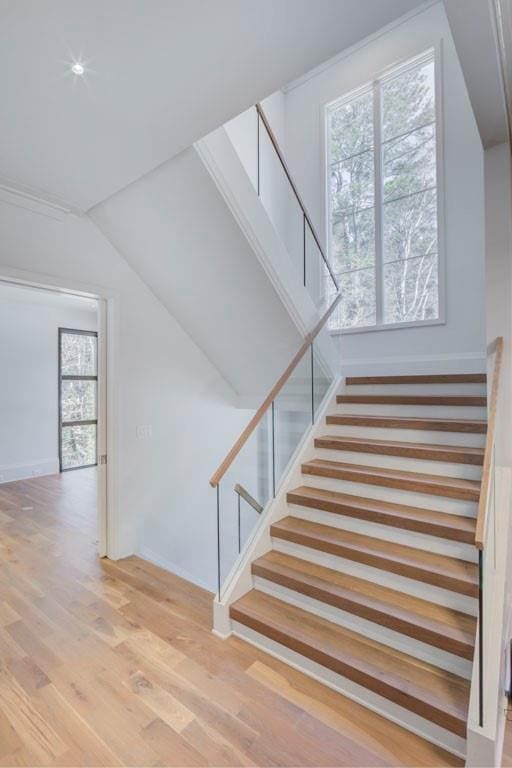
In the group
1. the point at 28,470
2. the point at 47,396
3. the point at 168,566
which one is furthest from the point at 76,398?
the point at 168,566

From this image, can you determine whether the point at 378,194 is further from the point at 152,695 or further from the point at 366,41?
the point at 152,695

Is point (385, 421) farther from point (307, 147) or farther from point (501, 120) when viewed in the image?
point (307, 147)

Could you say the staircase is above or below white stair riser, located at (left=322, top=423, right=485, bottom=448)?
below

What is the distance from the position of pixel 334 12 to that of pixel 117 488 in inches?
139

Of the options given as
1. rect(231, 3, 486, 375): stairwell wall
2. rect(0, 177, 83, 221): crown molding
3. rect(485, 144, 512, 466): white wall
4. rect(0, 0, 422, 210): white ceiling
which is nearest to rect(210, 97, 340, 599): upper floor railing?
rect(0, 0, 422, 210): white ceiling

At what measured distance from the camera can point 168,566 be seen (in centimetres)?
353

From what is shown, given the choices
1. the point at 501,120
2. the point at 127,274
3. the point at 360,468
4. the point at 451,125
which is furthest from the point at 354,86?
the point at 360,468

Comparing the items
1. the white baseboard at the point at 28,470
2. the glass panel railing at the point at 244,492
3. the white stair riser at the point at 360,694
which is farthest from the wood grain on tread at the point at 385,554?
the white baseboard at the point at 28,470

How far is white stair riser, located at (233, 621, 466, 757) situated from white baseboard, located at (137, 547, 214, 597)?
0.99 metres

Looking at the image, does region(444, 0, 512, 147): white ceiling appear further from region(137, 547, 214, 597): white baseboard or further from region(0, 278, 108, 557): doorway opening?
region(0, 278, 108, 557): doorway opening

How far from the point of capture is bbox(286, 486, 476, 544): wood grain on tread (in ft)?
7.76

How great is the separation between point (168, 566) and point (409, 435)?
241 centimetres

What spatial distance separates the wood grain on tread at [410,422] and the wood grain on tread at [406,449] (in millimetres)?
139

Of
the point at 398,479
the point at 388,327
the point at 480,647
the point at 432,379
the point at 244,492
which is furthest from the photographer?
the point at 388,327
